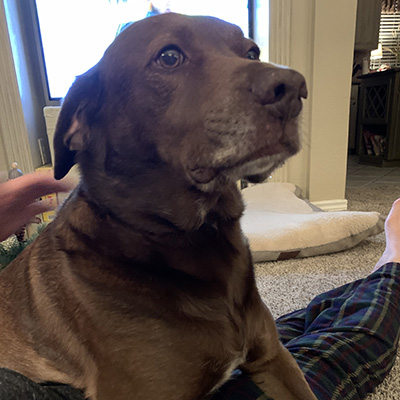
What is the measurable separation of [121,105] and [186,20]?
208mm

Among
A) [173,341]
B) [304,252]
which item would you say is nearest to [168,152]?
[173,341]

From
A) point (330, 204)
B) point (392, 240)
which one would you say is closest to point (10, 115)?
point (330, 204)

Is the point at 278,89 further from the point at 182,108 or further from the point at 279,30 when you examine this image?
the point at 279,30

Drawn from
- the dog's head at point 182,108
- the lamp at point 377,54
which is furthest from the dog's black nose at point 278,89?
the lamp at point 377,54

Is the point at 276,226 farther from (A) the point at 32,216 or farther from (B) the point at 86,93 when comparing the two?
(B) the point at 86,93

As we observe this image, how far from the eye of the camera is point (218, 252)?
82 cm

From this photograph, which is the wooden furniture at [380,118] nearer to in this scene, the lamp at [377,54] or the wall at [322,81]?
the lamp at [377,54]

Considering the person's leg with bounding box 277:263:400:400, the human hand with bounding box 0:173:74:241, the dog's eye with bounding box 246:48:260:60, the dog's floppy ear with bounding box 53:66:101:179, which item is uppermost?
the dog's eye with bounding box 246:48:260:60

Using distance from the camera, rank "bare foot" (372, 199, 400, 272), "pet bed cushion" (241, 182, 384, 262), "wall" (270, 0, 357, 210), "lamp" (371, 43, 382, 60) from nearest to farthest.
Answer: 1. "bare foot" (372, 199, 400, 272)
2. "pet bed cushion" (241, 182, 384, 262)
3. "wall" (270, 0, 357, 210)
4. "lamp" (371, 43, 382, 60)

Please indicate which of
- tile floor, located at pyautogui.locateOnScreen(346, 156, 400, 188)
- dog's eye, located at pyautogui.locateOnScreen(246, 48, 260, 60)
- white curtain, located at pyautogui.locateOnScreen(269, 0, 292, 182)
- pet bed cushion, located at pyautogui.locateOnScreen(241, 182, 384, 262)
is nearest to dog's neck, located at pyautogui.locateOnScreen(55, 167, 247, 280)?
dog's eye, located at pyautogui.locateOnScreen(246, 48, 260, 60)

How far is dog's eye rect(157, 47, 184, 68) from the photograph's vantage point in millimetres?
740

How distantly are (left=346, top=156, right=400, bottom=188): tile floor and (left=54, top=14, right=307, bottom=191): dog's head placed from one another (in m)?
2.90

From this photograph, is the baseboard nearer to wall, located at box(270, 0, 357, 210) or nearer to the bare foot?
wall, located at box(270, 0, 357, 210)

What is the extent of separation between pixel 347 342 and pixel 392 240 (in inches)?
23.1
